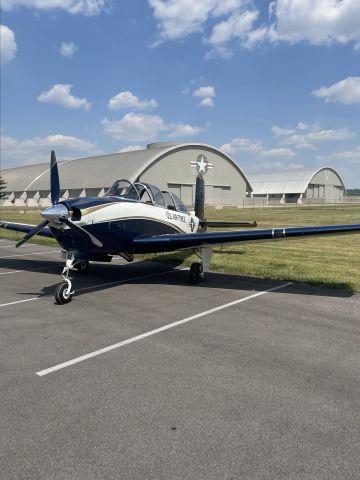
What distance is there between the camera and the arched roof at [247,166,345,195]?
327ft

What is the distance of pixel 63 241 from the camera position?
320 inches

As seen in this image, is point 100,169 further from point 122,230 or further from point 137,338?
point 137,338

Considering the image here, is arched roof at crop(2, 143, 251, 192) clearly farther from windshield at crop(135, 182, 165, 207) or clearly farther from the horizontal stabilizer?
windshield at crop(135, 182, 165, 207)

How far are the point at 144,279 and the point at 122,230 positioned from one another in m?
1.98

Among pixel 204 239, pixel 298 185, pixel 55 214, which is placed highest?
pixel 298 185

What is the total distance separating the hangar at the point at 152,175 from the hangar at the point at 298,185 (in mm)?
16785

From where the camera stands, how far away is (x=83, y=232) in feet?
25.7

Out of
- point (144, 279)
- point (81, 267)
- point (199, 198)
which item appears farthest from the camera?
point (199, 198)

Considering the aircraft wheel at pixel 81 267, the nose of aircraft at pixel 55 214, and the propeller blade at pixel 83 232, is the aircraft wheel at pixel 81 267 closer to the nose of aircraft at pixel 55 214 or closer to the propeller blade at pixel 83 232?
the propeller blade at pixel 83 232

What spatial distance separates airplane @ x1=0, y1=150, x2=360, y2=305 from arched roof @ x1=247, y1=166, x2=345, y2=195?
93.6m

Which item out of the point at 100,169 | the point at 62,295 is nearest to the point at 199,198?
the point at 62,295

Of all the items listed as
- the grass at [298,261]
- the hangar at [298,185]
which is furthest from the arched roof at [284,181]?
the grass at [298,261]

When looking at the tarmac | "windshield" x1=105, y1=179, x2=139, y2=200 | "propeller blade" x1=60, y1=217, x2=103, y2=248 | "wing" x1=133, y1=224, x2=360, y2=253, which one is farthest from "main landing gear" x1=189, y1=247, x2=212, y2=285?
"propeller blade" x1=60, y1=217, x2=103, y2=248

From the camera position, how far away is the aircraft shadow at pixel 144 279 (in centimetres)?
888
